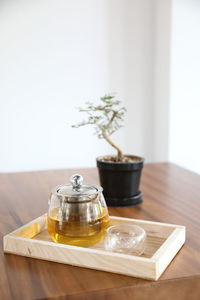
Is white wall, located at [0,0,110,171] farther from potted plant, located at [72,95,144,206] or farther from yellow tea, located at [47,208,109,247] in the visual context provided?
yellow tea, located at [47,208,109,247]

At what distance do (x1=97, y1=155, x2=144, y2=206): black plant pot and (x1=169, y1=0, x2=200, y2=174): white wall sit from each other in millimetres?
1314

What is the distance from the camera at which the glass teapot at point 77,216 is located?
0.78 m

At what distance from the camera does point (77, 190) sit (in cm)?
81

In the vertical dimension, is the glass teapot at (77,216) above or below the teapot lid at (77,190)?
below

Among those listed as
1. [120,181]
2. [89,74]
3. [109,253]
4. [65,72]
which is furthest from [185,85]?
[109,253]

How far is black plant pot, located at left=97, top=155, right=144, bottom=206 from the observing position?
112 centimetres

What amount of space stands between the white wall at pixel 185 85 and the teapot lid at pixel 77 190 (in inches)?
65.2

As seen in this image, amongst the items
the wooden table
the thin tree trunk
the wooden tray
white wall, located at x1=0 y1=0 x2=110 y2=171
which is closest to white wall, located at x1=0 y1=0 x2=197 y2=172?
white wall, located at x1=0 y1=0 x2=110 y2=171

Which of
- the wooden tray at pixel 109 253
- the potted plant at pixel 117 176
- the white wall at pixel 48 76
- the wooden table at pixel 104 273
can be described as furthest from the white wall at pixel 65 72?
the wooden tray at pixel 109 253

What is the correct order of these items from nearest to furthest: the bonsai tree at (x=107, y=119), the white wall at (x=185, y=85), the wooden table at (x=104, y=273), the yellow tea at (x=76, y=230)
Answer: the wooden table at (x=104, y=273) < the yellow tea at (x=76, y=230) < the bonsai tree at (x=107, y=119) < the white wall at (x=185, y=85)

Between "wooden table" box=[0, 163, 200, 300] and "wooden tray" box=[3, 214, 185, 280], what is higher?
"wooden tray" box=[3, 214, 185, 280]

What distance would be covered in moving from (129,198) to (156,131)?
1.50m

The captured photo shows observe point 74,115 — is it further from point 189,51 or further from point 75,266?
point 75,266

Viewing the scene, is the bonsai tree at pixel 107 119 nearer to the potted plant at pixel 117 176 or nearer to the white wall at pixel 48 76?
the potted plant at pixel 117 176
